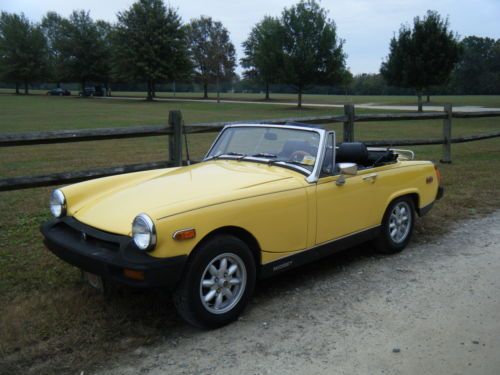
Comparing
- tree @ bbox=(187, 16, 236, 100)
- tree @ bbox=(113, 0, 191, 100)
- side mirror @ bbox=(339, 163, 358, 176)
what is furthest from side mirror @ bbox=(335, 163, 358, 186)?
tree @ bbox=(187, 16, 236, 100)

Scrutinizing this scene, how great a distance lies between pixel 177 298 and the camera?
3.39 metres

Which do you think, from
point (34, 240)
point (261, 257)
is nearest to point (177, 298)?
point (261, 257)

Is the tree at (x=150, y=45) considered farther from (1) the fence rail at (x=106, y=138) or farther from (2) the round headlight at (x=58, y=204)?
(2) the round headlight at (x=58, y=204)

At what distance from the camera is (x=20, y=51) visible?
64875 millimetres

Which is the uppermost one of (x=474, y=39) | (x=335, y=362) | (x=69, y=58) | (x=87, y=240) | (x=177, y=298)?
(x=474, y=39)

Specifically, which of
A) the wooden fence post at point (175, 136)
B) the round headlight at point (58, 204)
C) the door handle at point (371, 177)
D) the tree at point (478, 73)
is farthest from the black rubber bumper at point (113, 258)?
the tree at point (478, 73)

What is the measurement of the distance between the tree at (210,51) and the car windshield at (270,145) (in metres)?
57.8

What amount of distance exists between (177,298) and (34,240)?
9.15 feet

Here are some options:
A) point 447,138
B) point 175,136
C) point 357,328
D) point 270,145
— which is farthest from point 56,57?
point 357,328

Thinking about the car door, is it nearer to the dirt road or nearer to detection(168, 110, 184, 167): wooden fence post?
the dirt road

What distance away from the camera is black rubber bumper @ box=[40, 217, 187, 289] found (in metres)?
3.17

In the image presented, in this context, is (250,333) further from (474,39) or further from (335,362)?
(474,39)

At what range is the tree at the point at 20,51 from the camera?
64.5 metres

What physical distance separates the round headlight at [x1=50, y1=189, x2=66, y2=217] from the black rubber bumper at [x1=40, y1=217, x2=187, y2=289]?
338mm
